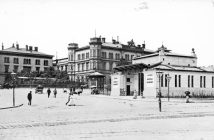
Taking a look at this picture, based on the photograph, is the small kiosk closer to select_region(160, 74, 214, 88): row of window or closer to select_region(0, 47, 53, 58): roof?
select_region(160, 74, 214, 88): row of window

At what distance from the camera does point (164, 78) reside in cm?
4469

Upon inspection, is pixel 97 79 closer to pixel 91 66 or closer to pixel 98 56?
pixel 98 56

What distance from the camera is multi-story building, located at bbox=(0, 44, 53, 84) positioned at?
9681 centimetres

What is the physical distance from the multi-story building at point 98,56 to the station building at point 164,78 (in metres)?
34.7

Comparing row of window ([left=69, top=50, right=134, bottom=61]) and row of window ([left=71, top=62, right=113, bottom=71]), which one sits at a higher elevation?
row of window ([left=69, top=50, right=134, bottom=61])

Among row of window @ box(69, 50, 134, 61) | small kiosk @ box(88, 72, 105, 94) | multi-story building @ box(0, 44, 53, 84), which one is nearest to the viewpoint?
small kiosk @ box(88, 72, 105, 94)

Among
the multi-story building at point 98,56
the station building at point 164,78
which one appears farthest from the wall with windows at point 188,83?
the multi-story building at point 98,56

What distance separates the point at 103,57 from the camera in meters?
92.9

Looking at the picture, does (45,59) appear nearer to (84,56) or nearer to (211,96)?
(84,56)

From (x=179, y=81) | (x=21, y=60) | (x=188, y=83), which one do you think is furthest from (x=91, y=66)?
(x=179, y=81)

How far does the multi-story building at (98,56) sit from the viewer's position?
91.3 m

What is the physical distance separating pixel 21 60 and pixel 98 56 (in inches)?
1003

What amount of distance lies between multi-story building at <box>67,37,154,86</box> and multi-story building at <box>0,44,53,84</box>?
8.71 meters

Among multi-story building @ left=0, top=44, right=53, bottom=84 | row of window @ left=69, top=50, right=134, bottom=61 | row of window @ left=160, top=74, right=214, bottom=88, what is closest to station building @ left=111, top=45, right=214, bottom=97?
row of window @ left=160, top=74, right=214, bottom=88
